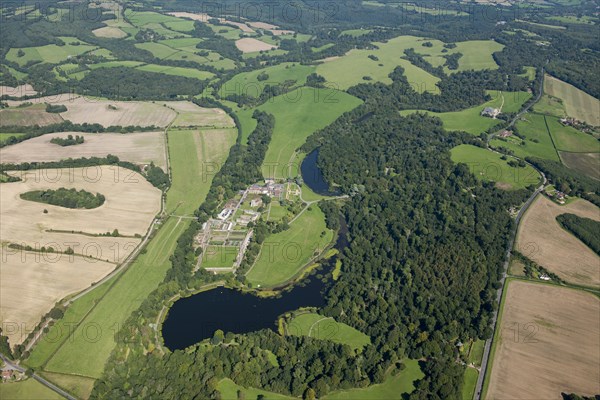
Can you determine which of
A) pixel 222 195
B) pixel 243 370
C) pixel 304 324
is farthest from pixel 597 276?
pixel 222 195

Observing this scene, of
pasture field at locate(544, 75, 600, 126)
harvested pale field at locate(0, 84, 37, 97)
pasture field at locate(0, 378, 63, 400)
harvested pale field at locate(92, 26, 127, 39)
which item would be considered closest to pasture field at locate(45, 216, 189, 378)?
Result: pasture field at locate(0, 378, 63, 400)

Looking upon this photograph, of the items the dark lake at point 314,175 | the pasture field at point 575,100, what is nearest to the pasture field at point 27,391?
the dark lake at point 314,175

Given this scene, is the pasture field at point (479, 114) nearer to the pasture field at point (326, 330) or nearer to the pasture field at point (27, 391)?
the pasture field at point (326, 330)

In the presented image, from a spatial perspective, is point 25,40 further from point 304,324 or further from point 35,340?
point 304,324

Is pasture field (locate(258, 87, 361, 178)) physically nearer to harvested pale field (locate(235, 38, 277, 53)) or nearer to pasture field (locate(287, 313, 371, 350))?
pasture field (locate(287, 313, 371, 350))

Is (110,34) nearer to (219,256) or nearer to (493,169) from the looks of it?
(219,256)

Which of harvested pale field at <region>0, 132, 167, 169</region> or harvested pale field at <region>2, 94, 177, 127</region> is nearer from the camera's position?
harvested pale field at <region>0, 132, 167, 169</region>

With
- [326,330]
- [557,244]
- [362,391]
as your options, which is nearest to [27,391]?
[326,330]
